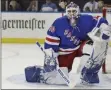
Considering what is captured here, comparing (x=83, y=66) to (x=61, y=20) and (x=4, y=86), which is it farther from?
(x=4, y=86)

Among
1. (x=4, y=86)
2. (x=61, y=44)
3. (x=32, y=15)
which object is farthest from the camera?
(x=32, y=15)

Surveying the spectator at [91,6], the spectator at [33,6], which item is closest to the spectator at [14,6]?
the spectator at [33,6]

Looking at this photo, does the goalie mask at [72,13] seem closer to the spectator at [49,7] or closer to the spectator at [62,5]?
the spectator at [49,7]

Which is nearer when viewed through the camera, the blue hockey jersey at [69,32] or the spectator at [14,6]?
the blue hockey jersey at [69,32]

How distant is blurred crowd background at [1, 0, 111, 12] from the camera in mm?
7977

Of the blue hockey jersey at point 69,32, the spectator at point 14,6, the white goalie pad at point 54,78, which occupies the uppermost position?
the blue hockey jersey at point 69,32

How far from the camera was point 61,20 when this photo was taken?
4.07 m

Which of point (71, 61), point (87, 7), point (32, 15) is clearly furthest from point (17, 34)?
point (71, 61)

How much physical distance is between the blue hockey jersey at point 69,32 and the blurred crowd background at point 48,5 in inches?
151

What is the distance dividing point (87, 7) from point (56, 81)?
4.22m

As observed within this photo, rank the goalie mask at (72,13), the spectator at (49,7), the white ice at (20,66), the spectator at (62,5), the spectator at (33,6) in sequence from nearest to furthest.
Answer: the white ice at (20,66) → the goalie mask at (72,13) → the spectator at (49,7) → the spectator at (62,5) → the spectator at (33,6)

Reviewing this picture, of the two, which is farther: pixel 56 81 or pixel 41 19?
pixel 41 19

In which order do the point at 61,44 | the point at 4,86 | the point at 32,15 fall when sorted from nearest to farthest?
the point at 4,86, the point at 61,44, the point at 32,15

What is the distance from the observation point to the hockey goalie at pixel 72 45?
394 centimetres
